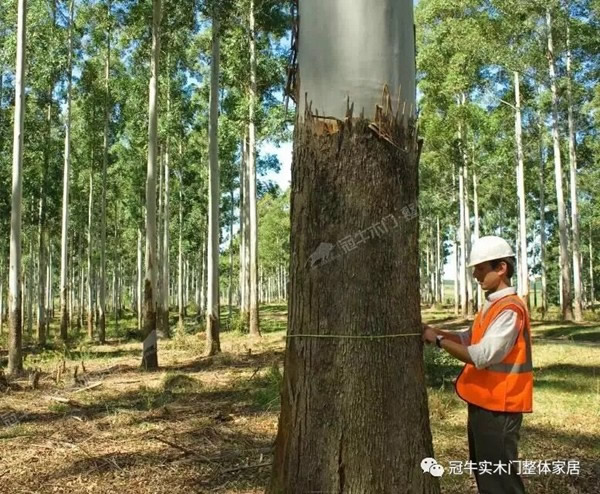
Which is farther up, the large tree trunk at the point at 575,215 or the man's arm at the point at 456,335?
the large tree trunk at the point at 575,215

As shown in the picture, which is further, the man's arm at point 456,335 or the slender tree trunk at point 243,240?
the slender tree trunk at point 243,240

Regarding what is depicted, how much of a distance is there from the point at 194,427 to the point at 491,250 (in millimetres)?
4109

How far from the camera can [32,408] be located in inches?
303

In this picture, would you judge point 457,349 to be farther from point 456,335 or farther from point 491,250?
point 491,250

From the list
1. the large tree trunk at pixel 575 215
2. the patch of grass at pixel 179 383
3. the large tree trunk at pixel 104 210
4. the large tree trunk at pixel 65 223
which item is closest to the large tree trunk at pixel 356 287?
the patch of grass at pixel 179 383

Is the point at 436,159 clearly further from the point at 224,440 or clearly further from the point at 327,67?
the point at 327,67

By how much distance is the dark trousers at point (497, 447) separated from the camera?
9.83ft

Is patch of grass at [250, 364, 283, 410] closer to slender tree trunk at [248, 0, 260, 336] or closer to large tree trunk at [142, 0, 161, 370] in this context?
large tree trunk at [142, 0, 161, 370]

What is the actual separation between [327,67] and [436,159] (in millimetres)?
25397

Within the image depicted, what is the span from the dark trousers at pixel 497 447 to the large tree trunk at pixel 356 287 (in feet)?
1.90

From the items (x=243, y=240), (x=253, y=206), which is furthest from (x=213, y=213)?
(x=243, y=240)

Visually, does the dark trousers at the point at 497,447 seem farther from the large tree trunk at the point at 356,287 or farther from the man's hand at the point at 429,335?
the large tree trunk at the point at 356,287

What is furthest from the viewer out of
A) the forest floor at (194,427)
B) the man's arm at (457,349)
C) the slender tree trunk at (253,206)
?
the slender tree trunk at (253,206)

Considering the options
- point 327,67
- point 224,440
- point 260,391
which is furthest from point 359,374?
point 260,391
